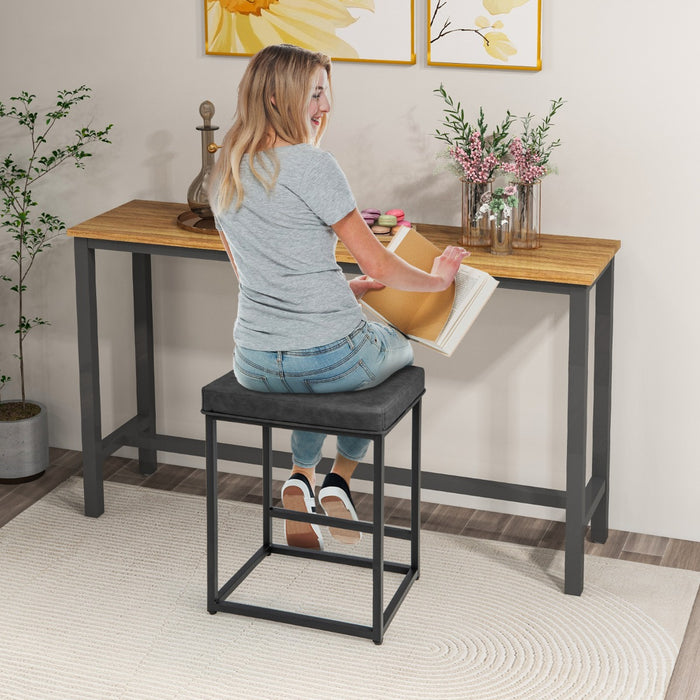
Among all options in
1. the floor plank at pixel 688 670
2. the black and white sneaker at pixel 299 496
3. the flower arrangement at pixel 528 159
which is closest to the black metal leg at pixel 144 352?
the black and white sneaker at pixel 299 496

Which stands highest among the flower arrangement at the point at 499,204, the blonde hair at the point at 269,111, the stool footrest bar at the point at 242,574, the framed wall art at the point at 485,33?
the framed wall art at the point at 485,33

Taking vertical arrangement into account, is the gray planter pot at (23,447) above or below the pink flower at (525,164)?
below

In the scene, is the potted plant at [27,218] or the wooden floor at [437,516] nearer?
the wooden floor at [437,516]

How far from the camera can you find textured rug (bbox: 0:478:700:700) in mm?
2682

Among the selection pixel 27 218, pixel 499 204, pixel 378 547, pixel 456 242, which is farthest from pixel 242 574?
pixel 27 218

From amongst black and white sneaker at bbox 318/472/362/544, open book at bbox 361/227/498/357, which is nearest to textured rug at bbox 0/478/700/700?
black and white sneaker at bbox 318/472/362/544

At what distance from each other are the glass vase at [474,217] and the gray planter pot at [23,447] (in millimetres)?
1602

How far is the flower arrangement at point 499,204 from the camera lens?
3.06m

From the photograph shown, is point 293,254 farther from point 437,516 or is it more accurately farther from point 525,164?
point 437,516

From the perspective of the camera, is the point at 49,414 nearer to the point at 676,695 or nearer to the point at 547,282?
the point at 547,282

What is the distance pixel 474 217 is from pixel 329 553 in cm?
101

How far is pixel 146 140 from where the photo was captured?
3678 mm

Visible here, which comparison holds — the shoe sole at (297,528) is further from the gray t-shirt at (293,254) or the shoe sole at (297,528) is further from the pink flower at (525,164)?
the pink flower at (525,164)

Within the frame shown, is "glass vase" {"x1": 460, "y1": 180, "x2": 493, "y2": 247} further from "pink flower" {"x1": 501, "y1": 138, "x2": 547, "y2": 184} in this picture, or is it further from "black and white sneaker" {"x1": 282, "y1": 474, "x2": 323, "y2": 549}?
"black and white sneaker" {"x1": 282, "y1": 474, "x2": 323, "y2": 549}
